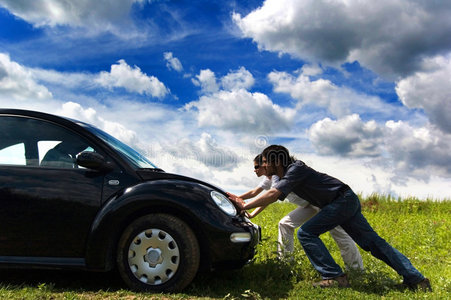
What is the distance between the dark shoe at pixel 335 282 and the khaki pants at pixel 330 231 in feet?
1.08

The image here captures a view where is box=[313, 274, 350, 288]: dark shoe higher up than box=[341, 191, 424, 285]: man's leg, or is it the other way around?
box=[341, 191, 424, 285]: man's leg

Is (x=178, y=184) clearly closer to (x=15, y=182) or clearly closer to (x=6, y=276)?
(x=15, y=182)

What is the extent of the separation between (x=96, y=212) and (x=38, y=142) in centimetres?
128

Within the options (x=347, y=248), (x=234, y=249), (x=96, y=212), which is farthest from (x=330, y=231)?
(x=96, y=212)

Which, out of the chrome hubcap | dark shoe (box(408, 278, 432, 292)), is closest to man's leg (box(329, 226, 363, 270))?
dark shoe (box(408, 278, 432, 292))

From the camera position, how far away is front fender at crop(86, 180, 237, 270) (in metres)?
4.50

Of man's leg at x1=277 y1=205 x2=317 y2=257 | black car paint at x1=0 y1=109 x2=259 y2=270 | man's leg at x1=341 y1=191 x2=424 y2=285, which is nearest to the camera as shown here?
black car paint at x1=0 y1=109 x2=259 y2=270

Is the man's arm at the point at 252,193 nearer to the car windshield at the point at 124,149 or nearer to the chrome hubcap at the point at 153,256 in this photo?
the car windshield at the point at 124,149

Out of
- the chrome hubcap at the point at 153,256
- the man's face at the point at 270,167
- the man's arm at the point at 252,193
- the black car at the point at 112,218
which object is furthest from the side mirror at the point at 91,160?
the man's arm at the point at 252,193

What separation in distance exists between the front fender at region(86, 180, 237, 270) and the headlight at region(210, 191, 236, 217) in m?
0.08

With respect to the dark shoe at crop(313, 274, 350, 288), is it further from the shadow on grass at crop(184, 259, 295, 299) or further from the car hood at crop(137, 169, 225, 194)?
the car hood at crop(137, 169, 225, 194)

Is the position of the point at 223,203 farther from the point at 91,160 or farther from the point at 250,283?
the point at 91,160

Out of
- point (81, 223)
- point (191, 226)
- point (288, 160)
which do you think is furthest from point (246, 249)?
point (81, 223)

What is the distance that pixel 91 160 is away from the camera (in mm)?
4562
